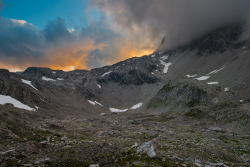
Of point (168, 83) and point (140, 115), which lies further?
point (168, 83)

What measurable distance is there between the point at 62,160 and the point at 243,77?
108 m

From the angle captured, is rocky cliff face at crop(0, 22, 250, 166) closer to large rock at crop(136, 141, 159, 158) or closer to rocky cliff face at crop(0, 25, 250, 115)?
large rock at crop(136, 141, 159, 158)

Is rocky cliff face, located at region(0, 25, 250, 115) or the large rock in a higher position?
rocky cliff face, located at region(0, 25, 250, 115)

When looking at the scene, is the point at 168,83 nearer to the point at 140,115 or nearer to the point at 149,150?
the point at 140,115

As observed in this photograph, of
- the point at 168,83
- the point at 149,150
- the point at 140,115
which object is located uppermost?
the point at 168,83

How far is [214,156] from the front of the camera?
48.7ft

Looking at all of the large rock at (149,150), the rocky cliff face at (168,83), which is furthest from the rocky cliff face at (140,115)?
the rocky cliff face at (168,83)

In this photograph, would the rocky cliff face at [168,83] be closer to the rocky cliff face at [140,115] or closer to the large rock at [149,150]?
the rocky cliff face at [140,115]

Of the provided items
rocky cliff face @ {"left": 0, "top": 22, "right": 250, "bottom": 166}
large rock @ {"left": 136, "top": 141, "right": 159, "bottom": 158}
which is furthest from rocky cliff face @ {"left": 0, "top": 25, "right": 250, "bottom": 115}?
large rock @ {"left": 136, "top": 141, "right": 159, "bottom": 158}

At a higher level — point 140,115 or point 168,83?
point 168,83

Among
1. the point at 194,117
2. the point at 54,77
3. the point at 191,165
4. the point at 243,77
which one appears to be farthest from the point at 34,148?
the point at 54,77

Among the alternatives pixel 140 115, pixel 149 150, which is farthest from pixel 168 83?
pixel 149 150

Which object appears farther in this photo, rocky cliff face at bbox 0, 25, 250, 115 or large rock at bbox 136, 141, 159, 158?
rocky cliff face at bbox 0, 25, 250, 115

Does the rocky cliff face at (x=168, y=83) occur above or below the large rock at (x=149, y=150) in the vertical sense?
above
